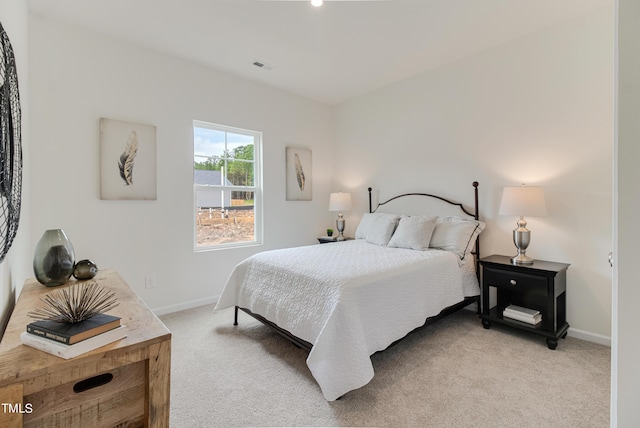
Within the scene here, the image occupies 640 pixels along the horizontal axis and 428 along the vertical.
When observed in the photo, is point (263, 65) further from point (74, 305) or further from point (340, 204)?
point (74, 305)

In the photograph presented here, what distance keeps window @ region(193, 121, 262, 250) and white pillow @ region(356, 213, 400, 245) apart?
1409 millimetres

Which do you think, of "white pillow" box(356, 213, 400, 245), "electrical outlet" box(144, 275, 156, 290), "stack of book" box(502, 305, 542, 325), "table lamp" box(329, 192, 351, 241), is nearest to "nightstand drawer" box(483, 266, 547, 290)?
"stack of book" box(502, 305, 542, 325)

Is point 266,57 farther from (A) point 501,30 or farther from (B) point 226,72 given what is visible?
(A) point 501,30

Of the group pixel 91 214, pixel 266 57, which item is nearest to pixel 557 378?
pixel 266 57

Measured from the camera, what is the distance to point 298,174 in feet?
13.9

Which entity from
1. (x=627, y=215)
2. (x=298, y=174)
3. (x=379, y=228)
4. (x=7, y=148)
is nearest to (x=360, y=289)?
(x=627, y=215)

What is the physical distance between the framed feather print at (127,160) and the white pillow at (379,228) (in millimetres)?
2379

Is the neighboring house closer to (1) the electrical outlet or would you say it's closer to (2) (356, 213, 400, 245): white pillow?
(1) the electrical outlet

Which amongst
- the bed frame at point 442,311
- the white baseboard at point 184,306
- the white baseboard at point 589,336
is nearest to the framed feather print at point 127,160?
the white baseboard at point 184,306

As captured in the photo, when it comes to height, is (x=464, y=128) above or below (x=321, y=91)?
below

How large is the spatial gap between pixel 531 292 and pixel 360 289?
2.00 metres

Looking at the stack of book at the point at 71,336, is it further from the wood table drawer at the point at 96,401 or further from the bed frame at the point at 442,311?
the bed frame at the point at 442,311

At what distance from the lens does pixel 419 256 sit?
104 inches

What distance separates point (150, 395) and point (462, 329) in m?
2.61
